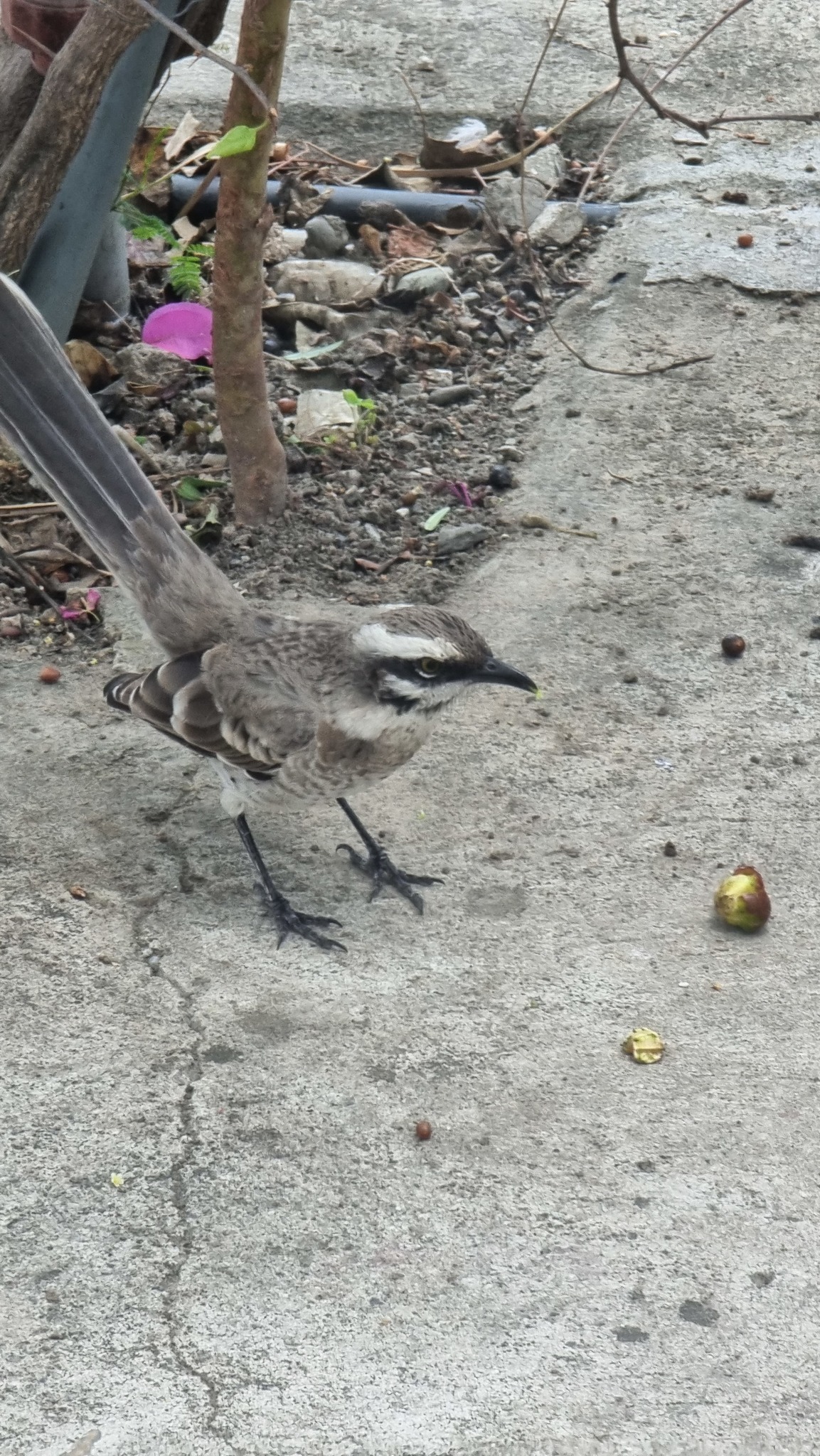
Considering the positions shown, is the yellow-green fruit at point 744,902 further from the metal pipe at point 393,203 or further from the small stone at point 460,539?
the metal pipe at point 393,203

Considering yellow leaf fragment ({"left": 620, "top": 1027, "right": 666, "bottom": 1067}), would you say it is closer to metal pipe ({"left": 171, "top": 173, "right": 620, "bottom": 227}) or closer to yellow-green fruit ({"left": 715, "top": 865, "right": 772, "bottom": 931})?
yellow-green fruit ({"left": 715, "top": 865, "right": 772, "bottom": 931})

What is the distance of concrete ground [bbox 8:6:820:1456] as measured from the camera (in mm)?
2727

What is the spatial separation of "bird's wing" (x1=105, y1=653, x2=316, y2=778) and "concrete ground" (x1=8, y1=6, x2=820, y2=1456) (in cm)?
36

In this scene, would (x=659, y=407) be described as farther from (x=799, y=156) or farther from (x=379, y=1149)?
(x=379, y=1149)

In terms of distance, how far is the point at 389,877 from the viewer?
3.92 m

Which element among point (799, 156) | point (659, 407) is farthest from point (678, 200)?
point (659, 407)

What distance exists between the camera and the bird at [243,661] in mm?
3670

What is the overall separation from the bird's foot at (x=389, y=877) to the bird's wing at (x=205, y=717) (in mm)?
387

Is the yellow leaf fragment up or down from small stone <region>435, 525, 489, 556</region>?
down

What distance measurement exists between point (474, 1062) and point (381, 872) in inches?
27.6

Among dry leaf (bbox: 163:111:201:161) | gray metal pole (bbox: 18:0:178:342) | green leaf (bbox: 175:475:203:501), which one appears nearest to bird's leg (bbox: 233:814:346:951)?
green leaf (bbox: 175:475:203:501)

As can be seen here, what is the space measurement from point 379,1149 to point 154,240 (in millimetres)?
4860

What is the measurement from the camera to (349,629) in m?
3.81

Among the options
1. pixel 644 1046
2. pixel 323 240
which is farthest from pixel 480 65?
pixel 644 1046
